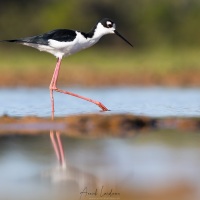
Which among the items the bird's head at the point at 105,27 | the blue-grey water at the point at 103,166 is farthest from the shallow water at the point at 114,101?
the bird's head at the point at 105,27

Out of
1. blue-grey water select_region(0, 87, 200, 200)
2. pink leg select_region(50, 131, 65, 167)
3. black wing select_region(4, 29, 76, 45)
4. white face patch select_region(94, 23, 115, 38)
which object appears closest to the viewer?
blue-grey water select_region(0, 87, 200, 200)

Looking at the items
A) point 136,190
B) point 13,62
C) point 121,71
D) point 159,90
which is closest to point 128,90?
point 159,90

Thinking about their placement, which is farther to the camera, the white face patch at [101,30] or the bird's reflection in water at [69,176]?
the white face patch at [101,30]

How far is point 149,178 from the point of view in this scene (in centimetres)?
581

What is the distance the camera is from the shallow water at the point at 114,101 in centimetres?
1026

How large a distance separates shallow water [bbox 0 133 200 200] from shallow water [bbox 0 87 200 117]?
7.42 ft

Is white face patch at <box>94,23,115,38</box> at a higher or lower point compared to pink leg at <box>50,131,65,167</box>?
higher

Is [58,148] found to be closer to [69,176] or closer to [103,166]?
[103,166]

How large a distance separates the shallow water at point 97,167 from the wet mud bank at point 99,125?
0.52 m

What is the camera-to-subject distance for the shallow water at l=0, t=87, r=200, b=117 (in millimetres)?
10258

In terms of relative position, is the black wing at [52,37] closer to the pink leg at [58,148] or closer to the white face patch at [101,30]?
the white face patch at [101,30]

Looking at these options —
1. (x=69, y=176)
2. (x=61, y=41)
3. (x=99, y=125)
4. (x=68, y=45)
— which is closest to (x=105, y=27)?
(x=68, y=45)

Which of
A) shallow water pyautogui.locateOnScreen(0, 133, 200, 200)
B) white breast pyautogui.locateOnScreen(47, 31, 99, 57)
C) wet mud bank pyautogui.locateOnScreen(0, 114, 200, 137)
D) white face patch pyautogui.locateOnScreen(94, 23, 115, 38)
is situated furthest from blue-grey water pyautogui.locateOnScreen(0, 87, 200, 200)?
white face patch pyautogui.locateOnScreen(94, 23, 115, 38)

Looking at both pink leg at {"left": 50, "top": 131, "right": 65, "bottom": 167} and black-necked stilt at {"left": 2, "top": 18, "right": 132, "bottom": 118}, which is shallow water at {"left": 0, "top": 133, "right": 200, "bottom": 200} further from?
black-necked stilt at {"left": 2, "top": 18, "right": 132, "bottom": 118}
